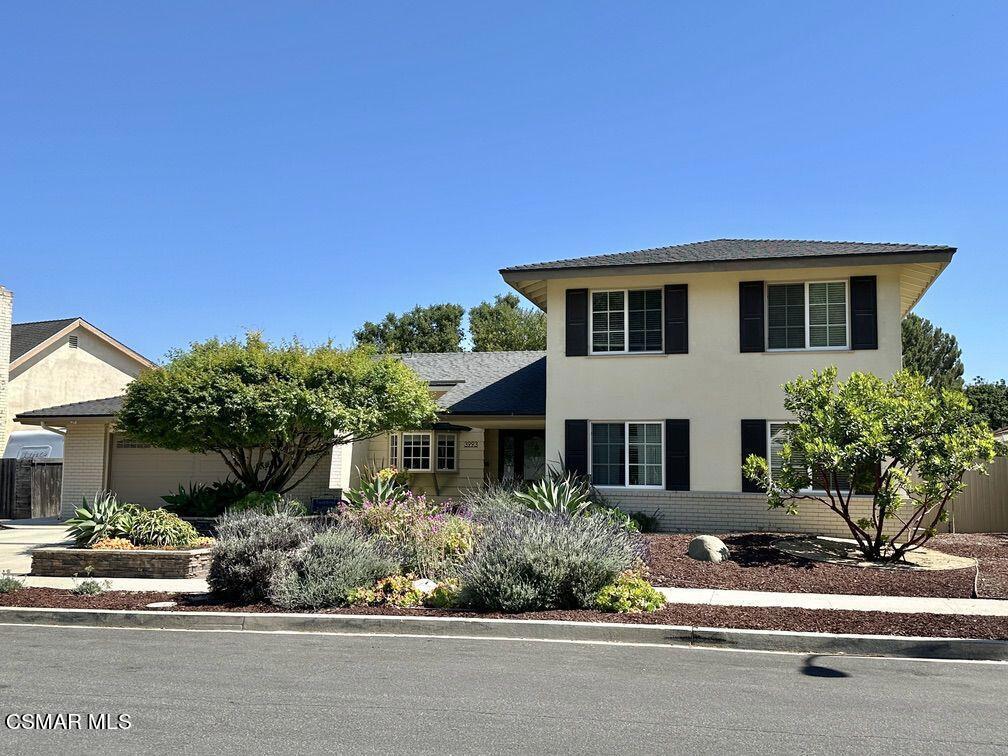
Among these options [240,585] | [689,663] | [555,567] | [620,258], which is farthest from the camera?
[620,258]

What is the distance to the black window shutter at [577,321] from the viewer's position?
62.3 ft

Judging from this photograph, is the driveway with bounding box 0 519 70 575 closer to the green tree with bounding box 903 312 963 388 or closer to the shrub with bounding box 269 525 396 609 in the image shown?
the shrub with bounding box 269 525 396 609

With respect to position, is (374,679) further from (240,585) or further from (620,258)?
(620,258)

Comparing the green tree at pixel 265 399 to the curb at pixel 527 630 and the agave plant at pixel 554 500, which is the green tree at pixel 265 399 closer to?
the agave plant at pixel 554 500

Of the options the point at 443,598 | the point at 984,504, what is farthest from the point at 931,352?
the point at 443,598

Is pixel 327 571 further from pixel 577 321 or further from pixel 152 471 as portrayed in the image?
pixel 152 471

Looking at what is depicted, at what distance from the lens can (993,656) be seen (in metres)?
8.41

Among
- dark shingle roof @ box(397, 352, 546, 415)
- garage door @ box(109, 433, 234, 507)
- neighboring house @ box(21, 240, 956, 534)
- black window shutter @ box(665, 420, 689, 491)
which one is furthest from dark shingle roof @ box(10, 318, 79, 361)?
black window shutter @ box(665, 420, 689, 491)

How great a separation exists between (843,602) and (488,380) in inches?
564

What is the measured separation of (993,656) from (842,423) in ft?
18.7

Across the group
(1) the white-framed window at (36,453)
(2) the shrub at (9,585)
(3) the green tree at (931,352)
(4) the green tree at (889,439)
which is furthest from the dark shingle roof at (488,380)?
(3) the green tree at (931,352)

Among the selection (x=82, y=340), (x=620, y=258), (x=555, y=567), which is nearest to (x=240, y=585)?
(x=555, y=567)

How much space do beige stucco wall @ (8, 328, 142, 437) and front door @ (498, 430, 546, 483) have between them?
552 inches

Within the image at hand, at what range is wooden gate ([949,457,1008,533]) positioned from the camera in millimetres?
19422
